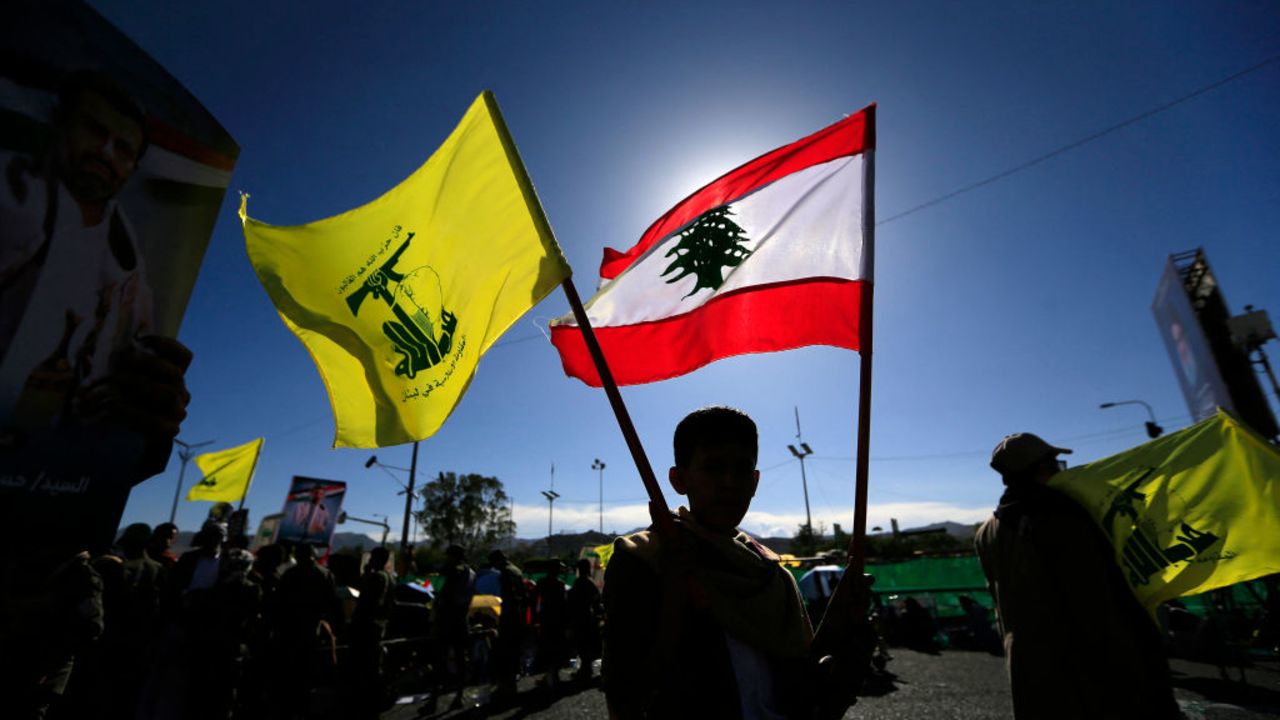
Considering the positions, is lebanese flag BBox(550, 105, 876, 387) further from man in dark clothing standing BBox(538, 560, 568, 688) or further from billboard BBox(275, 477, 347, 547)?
billboard BBox(275, 477, 347, 547)

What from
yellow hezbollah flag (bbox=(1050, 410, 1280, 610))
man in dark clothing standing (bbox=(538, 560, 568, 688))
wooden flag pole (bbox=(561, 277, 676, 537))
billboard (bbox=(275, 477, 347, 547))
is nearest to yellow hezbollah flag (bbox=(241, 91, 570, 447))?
wooden flag pole (bbox=(561, 277, 676, 537))

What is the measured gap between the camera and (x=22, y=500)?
124 centimetres

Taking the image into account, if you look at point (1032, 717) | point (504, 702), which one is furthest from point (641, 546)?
point (504, 702)

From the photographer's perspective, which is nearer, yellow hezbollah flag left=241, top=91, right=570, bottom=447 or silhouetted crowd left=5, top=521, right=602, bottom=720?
yellow hezbollah flag left=241, top=91, right=570, bottom=447

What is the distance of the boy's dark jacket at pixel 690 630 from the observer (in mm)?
1329

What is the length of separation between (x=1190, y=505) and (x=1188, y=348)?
26.1m

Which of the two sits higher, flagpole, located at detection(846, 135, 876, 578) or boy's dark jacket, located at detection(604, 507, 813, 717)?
flagpole, located at detection(846, 135, 876, 578)

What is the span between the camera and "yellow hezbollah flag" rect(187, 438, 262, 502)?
10.8 metres

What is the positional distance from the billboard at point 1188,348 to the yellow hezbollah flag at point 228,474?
2797cm

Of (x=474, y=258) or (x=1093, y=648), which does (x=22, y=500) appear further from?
(x=1093, y=648)

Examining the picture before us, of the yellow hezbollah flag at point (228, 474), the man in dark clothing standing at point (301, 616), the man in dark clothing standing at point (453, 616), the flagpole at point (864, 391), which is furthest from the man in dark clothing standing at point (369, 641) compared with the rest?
the yellow hezbollah flag at point (228, 474)

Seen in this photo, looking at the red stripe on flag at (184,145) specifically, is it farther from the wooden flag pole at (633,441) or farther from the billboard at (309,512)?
the billboard at (309,512)

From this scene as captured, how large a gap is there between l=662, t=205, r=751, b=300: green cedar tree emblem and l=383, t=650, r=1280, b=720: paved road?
227 inches

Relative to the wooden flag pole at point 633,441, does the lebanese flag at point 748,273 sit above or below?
above
